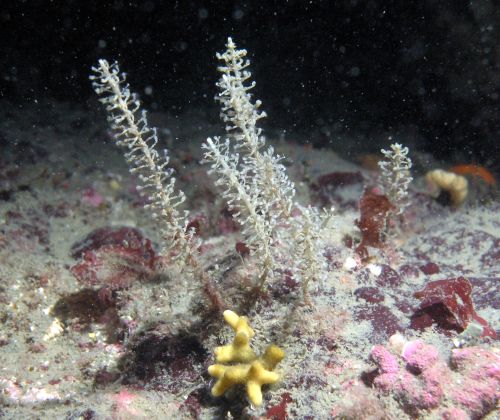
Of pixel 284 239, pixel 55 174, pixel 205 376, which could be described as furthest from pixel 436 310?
pixel 55 174

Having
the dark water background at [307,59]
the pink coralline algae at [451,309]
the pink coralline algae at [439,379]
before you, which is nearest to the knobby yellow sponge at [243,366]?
the pink coralline algae at [439,379]

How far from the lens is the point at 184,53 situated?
12891 millimetres

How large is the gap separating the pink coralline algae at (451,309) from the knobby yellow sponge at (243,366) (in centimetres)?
118

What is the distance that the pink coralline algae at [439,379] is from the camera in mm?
2311

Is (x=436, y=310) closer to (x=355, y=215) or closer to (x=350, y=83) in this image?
(x=355, y=215)

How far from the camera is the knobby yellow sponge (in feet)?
8.11

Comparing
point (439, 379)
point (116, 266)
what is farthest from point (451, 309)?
point (116, 266)

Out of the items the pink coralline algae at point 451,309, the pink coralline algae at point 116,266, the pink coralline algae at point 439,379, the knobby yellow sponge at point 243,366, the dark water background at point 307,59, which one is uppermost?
the dark water background at point 307,59

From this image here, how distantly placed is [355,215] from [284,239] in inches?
85.1

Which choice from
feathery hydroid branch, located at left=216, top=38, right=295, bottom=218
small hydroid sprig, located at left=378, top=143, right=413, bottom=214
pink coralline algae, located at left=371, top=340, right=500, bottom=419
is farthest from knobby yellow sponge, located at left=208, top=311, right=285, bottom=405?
small hydroid sprig, located at left=378, top=143, right=413, bottom=214

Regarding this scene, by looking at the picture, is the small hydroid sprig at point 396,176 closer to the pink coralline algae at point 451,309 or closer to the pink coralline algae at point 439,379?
the pink coralline algae at point 451,309

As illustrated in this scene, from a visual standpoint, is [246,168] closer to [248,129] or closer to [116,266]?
[248,129]

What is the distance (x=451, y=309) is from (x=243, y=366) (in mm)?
1630

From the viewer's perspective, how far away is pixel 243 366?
2.58m
